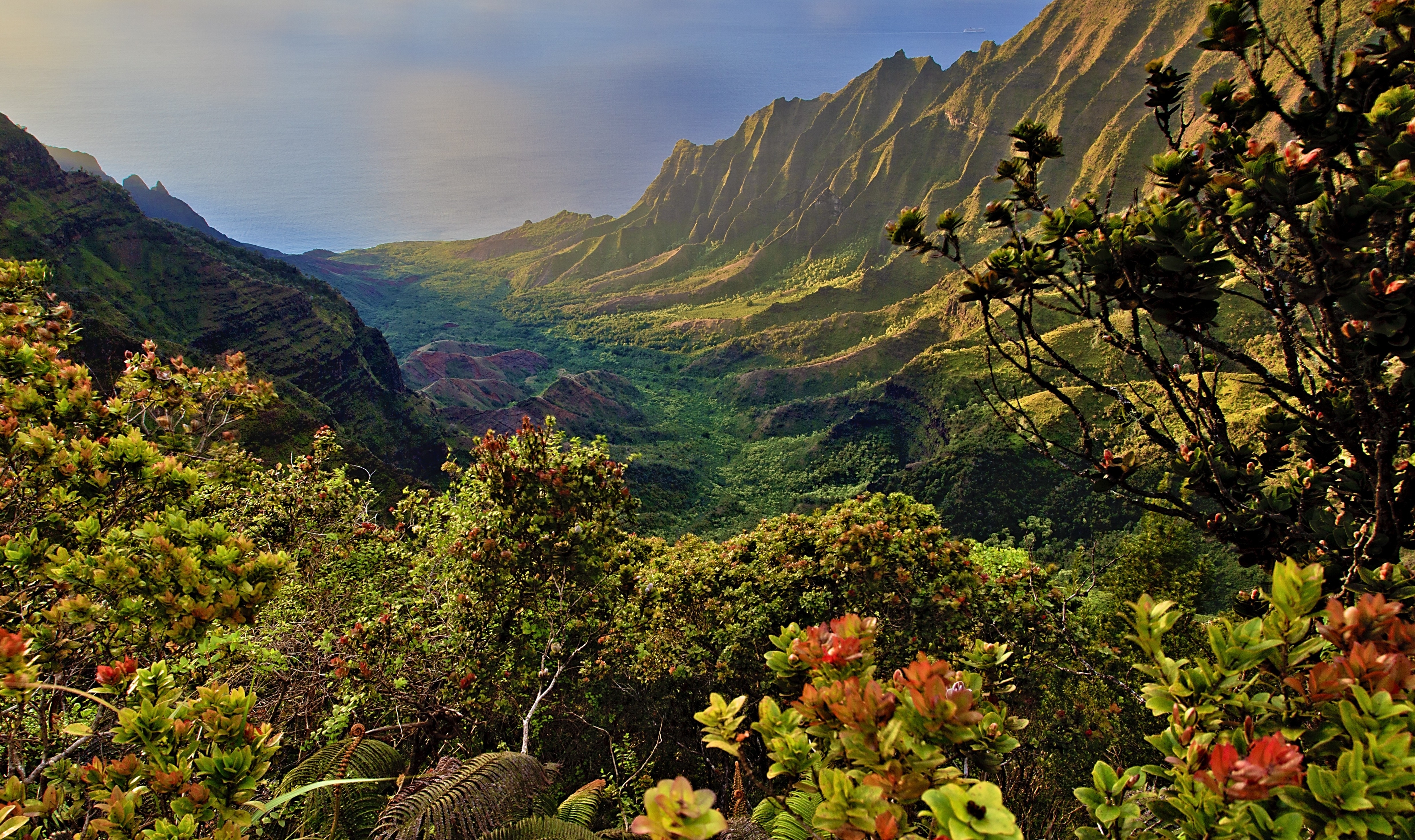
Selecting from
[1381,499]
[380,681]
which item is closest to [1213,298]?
[1381,499]

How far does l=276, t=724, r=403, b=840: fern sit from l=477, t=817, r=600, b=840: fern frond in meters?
1.13

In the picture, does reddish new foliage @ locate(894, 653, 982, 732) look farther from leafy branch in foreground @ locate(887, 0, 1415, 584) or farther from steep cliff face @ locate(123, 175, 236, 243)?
steep cliff face @ locate(123, 175, 236, 243)

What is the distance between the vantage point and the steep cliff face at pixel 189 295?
4472 centimetres

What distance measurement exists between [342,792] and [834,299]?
4317 inches

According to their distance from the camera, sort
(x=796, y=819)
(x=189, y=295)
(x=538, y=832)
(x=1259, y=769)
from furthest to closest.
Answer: (x=189, y=295)
(x=538, y=832)
(x=796, y=819)
(x=1259, y=769)

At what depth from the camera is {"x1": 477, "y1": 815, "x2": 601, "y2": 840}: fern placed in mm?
4047

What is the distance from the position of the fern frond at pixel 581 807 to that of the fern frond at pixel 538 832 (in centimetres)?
47

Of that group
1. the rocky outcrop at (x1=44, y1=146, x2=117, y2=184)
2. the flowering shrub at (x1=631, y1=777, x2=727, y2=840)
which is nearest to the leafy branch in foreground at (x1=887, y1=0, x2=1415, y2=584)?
the flowering shrub at (x1=631, y1=777, x2=727, y2=840)

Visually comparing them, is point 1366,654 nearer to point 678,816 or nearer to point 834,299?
point 678,816

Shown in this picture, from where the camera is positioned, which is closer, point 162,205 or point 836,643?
point 836,643

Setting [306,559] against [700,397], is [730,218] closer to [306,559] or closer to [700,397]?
[700,397]

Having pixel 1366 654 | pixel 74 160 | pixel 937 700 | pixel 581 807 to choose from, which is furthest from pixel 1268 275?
pixel 74 160

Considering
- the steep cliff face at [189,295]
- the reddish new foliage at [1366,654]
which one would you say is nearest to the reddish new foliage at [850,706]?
the reddish new foliage at [1366,654]

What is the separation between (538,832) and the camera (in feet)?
13.4
